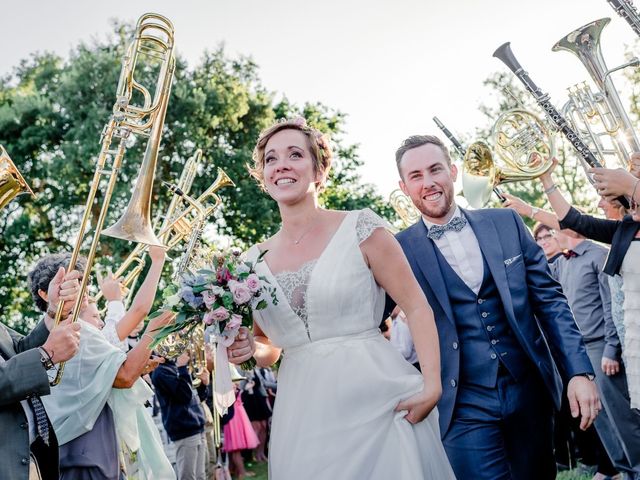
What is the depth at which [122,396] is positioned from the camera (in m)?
4.86

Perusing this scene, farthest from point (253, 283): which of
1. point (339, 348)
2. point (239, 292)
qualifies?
point (339, 348)

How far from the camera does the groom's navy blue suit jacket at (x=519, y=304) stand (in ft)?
13.2

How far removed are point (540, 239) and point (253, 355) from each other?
6.27 m

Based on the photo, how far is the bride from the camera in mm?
3508

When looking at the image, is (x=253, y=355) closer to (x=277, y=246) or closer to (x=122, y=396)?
(x=277, y=246)

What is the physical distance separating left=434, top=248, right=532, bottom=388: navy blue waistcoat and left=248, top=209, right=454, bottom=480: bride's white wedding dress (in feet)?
1.42

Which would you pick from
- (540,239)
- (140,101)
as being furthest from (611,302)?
(140,101)

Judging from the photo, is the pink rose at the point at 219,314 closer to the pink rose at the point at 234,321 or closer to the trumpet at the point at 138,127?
the pink rose at the point at 234,321

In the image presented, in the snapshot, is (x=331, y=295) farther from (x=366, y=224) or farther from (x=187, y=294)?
(x=187, y=294)

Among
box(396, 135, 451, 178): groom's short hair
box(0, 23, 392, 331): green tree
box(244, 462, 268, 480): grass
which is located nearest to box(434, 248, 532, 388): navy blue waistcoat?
box(396, 135, 451, 178): groom's short hair

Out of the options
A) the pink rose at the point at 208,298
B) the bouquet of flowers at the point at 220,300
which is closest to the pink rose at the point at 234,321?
the bouquet of flowers at the point at 220,300

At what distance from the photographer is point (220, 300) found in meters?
3.54

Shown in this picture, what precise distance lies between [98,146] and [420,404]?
67.0ft

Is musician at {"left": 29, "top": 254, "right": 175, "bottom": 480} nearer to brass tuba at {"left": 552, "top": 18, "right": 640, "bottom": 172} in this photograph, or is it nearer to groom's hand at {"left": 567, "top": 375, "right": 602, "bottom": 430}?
groom's hand at {"left": 567, "top": 375, "right": 602, "bottom": 430}
